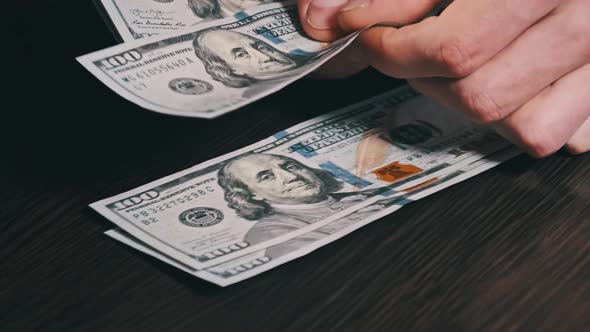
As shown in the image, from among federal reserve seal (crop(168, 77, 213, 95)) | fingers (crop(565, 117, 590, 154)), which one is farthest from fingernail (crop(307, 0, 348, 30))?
fingers (crop(565, 117, 590, 154))

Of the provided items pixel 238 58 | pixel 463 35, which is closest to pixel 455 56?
pixel 463 35

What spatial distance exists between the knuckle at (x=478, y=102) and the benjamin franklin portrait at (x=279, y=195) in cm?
11

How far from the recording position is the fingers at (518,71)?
0.66m

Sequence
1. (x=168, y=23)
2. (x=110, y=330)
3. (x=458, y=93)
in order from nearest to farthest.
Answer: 1. (x=110, y=330)
2. (x=458, y=93)
3. (x=168, y=23)

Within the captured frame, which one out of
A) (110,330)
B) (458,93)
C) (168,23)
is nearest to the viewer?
(110,330)

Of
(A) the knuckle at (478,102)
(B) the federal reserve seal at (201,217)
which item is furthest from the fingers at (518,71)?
(B) the federal reserve seal at (201,217)

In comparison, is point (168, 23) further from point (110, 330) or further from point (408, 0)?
point (110, 330)

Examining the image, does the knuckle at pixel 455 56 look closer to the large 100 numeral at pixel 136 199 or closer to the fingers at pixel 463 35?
the fingers at pixel 463 35

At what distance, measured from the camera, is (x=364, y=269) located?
1.92 ft

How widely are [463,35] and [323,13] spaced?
16 centimetres

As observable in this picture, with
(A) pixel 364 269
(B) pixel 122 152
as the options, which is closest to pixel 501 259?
(A) pixel 364 269

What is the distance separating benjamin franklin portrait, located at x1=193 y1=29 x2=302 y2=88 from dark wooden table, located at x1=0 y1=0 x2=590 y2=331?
0.06 m

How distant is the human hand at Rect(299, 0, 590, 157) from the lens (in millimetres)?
639

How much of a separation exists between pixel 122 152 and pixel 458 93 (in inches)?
11.9
